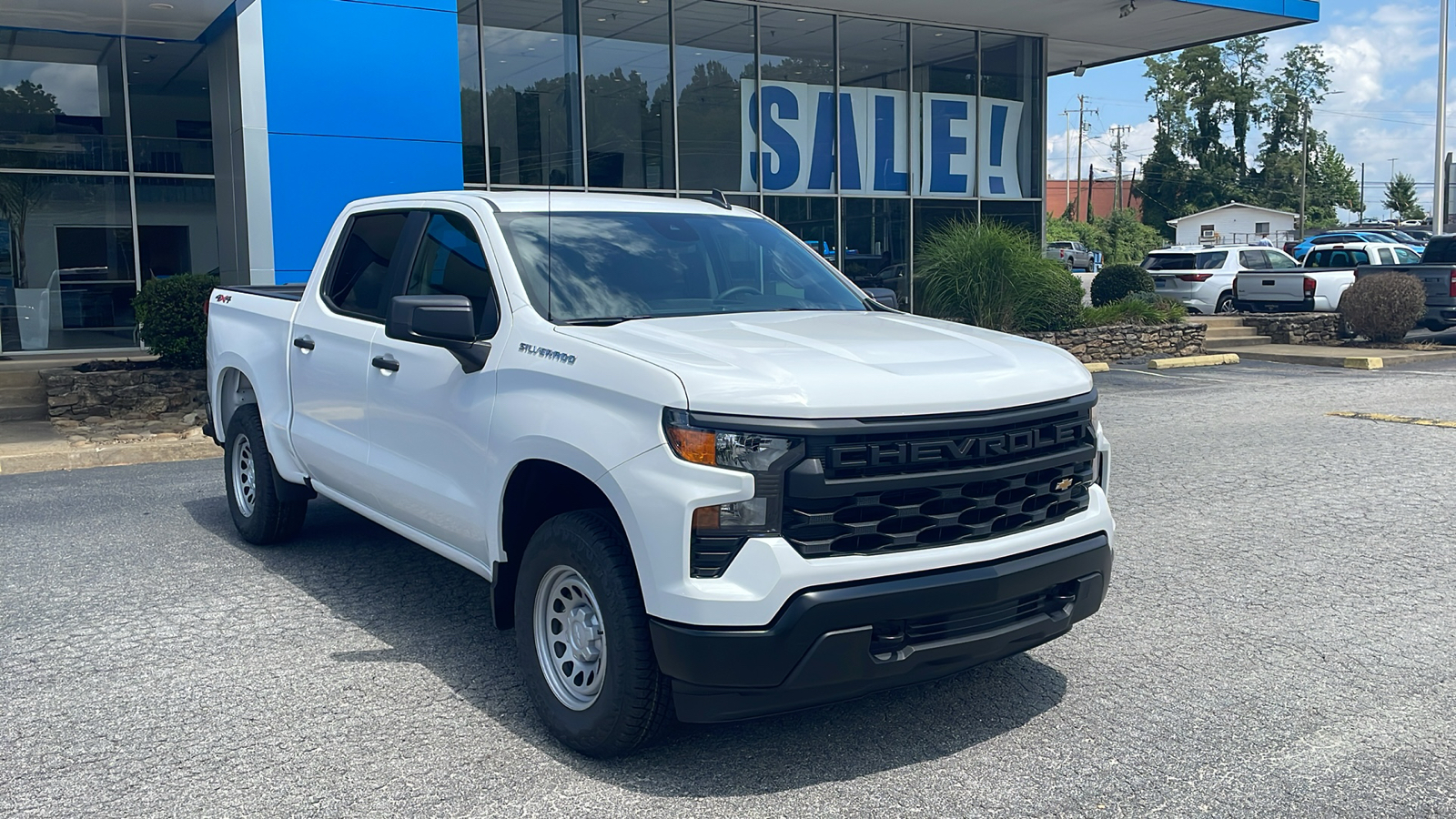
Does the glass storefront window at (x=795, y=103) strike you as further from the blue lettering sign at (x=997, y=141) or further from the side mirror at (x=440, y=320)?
the side mirror at (x=440, y=320)

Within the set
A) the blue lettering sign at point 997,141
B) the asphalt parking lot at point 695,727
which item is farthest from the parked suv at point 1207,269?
the asphalt parking lot at point 695,727

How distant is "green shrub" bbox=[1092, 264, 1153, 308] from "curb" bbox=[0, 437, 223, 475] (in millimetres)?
16479

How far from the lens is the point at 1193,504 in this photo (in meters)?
8.38

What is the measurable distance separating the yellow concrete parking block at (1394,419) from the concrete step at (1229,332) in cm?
1038

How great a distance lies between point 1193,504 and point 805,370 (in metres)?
5.45

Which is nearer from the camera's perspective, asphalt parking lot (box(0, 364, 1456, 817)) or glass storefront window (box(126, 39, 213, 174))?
asphalt parking lot (box(0, 364, 1456, 817))

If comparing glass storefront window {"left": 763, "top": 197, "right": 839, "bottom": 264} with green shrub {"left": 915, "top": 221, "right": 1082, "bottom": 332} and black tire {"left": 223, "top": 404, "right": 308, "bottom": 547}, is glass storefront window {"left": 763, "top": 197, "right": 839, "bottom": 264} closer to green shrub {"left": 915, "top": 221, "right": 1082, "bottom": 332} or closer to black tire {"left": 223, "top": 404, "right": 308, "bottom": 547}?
green shrub {"left": 915, "top": 221, "right": 1082, "bottom": 332}

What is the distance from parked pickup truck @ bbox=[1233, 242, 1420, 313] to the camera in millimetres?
25453

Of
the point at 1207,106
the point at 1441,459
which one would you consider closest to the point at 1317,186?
the point at 1207,106

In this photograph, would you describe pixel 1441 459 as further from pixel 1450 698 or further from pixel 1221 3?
pixel 1221 3

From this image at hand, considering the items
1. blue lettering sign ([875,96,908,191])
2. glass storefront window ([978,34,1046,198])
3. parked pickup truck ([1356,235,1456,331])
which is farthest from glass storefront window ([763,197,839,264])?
parked pickup truck ([1356,235,1456,331])

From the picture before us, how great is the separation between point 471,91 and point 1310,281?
57.0 ft

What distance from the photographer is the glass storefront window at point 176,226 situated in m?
→ 18.0

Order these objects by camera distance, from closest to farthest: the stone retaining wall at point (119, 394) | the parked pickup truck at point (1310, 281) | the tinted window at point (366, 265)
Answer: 1. the tinted window at point (366, 265)
2. the stone retaining wall at point (119, 394)
3. the parked pickup truck at point (1310, 281)
